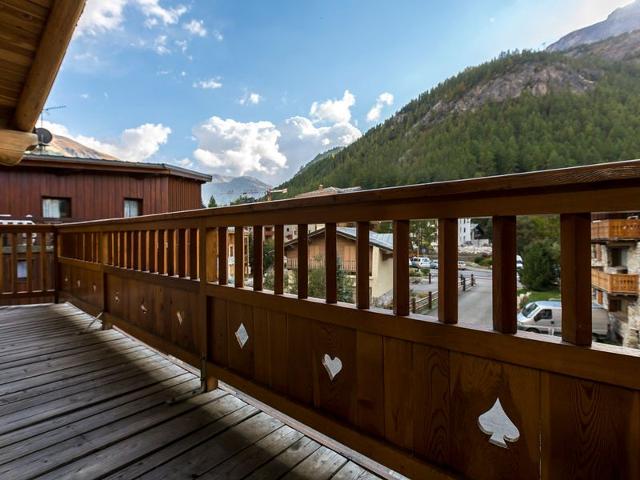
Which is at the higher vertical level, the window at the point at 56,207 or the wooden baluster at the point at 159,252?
the window at the point at 56,207

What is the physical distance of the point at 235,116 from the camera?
4138 cm

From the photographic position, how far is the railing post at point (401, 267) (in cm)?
100

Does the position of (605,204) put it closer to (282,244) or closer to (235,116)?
(282,244)

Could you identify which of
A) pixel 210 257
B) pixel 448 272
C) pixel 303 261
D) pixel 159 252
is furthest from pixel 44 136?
pixel 448 272

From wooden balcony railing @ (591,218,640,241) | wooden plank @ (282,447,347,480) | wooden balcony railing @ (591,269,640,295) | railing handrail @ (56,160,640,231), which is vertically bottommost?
wooden plank @ (282,447,347,480)

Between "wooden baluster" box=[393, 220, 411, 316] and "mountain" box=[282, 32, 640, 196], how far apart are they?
225 inches

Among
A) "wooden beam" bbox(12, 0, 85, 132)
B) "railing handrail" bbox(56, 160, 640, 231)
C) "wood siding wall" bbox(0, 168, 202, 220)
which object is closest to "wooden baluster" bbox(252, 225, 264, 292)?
"railing handrail" bbox(56, 160, 640, 231)

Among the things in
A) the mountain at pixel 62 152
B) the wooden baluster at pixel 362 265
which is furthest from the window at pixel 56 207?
the wooden baluster at pixel 362 265

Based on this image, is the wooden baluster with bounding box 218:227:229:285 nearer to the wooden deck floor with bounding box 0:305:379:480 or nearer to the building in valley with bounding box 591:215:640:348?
the wooden deck floor with bounding box 0:305:379:480

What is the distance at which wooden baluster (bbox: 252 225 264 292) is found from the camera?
147 cm

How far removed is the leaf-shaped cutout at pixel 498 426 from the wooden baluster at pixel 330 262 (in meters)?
0.56

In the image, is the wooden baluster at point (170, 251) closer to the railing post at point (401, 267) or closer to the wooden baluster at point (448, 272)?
the railing post at point (401, 267)

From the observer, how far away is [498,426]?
0.84 meters

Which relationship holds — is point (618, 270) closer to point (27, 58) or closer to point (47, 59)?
point (47, 59)
